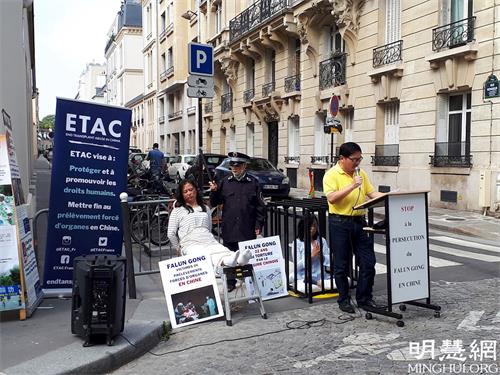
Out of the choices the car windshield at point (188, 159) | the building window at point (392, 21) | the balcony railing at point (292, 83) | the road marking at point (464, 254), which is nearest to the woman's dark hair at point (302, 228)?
the road marking at point (464, 254)

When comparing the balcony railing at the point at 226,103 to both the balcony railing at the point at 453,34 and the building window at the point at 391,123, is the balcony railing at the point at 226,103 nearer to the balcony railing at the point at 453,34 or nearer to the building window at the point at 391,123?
the building window at the point at 391,123

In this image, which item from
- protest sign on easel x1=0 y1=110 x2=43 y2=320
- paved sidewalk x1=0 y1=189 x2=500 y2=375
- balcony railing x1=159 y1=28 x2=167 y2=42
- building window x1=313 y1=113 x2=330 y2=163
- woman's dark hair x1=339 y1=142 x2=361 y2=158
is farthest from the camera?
balcony railing x1=159 y1=28 x2=167 y2=42

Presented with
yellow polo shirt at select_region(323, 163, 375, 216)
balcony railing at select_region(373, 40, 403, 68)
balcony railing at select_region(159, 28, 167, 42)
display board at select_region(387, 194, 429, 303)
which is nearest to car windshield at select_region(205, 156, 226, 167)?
balcony railing at select_region(373, 40, 403, 68)

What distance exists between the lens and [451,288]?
6.45m

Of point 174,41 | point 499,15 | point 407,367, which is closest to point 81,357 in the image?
point 407,367

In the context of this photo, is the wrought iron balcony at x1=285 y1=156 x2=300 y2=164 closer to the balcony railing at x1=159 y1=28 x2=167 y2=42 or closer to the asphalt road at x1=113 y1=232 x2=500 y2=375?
the asphalt road at x1=113 y1=232 x2=500 y2=375

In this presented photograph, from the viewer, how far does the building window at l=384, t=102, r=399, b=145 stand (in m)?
17.4

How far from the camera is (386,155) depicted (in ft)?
57.5

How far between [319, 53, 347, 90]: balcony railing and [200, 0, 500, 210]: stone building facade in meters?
0.04

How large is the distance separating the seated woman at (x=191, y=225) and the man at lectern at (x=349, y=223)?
1043 millimetres

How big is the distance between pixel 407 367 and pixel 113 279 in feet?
8.48

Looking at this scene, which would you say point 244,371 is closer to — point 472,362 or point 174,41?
point 472,362

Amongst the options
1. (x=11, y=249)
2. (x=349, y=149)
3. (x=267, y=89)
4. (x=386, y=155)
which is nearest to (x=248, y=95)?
(x=267, y=89)

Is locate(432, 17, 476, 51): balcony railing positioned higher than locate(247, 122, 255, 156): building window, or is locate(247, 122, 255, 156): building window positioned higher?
locate(432, 17, 476, 51): balcony railing
